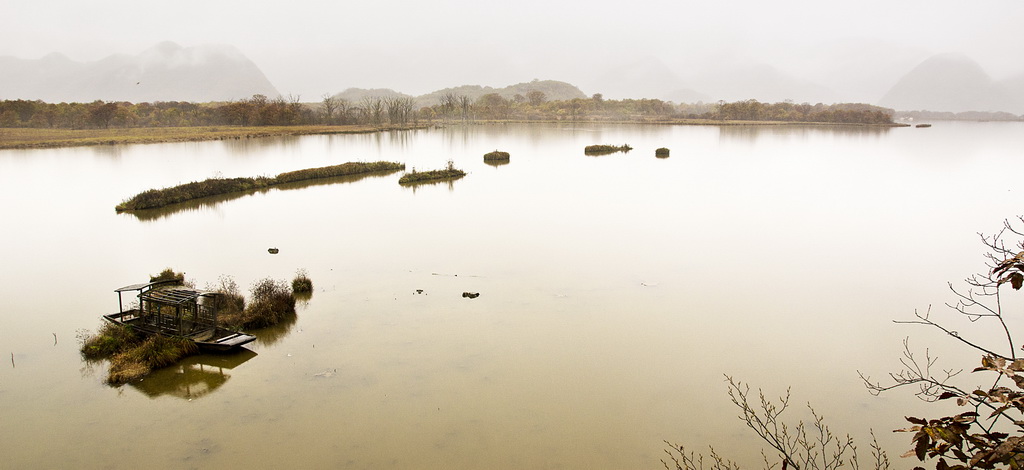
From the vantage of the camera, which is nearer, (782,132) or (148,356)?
(148,356)

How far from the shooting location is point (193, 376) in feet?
34.2

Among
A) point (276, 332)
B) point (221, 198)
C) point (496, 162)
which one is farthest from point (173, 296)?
point (496, 162)

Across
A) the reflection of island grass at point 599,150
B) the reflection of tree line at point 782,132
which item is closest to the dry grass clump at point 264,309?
the reflection of island grass at point 599,150

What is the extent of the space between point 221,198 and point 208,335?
19295 mm

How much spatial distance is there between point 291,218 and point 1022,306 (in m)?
22.7

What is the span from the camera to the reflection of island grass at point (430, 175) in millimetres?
33781

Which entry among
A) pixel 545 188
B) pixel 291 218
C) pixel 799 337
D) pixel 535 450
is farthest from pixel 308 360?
pixel 545 188

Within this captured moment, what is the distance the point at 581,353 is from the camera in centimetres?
1122

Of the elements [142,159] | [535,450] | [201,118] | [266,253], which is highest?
[201,118]

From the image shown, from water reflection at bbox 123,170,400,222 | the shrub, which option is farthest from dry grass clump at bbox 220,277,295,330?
water reflection at bbox 123,170,400,222

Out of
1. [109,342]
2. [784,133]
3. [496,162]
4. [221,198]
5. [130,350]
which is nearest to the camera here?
[130,350]

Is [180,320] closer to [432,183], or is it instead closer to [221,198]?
[221,198]

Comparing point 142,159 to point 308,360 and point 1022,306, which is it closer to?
point 308,360

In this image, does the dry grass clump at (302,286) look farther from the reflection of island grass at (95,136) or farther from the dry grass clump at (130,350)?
the reflection of island grass at (95,136)
